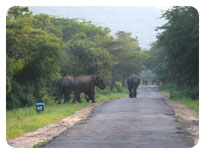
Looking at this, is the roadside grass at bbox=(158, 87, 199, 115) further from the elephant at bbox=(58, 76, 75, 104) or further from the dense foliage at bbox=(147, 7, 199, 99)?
the elephant at bbox=(58, 76, 75, 104)

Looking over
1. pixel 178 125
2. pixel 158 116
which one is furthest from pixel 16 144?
pixel 158 116

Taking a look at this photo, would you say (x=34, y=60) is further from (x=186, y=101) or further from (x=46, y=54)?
(x=186, y=101)

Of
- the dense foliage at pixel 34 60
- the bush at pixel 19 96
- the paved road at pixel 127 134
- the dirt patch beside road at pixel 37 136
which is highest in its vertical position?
the dense foliage at pixel 34 60

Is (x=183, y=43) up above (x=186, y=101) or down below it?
above

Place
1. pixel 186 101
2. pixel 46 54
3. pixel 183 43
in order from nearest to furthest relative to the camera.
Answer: pixel 183 43 < pixel 46 54 < pixel 186 101

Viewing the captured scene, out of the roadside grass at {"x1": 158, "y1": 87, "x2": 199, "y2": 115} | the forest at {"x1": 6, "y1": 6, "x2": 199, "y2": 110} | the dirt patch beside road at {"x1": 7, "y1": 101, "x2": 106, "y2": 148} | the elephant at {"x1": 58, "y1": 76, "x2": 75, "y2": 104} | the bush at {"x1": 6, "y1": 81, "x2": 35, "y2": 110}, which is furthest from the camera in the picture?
the elephant at {"x1": 58, "y1": 76, "x2": 75, "y2": 104}

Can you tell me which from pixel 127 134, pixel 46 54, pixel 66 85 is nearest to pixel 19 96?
pixel 46 54

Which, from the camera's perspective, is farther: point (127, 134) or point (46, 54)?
point (46, 54)

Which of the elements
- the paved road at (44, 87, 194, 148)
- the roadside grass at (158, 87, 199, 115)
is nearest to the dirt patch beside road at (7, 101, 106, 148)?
the paved road at (44, 87, 194, 148)

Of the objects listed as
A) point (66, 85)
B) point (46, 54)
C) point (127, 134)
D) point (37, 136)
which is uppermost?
point (46, 54)

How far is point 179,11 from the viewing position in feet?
73.7

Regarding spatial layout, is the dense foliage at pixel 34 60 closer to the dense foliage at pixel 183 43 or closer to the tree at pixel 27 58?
the tree at pixel 27 58

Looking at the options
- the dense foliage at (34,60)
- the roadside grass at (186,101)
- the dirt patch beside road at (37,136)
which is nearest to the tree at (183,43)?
the roadside grass at (186,101)

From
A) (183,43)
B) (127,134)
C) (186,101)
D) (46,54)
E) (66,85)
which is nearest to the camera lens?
(127,134)
